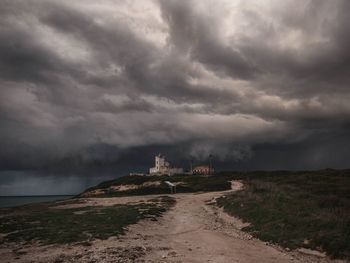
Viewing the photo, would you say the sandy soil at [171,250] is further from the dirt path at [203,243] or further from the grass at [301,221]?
the grass at [301,221]

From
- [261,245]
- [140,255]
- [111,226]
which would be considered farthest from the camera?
[111,226]

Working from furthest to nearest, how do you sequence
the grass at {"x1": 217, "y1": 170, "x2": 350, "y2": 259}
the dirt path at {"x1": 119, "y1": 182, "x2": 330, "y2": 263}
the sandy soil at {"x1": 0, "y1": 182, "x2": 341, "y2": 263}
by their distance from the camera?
1. the grass at {"x1": 217, "y1": 170, "x2": 350, "y2": 259}
2. the dirt path at {"x1": 119, "y1": 182, "x2": 330, "y2": 263}
3. the sandy soil at {"x1": 0, "y1": 182, "x2": 341, "y2": 263}

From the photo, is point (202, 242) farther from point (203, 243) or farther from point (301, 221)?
point (301, 221)

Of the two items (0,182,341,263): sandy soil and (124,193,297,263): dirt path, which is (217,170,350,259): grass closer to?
(0,182,341,263): sandy soil

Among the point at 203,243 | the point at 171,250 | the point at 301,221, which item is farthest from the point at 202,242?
the point at 301,221

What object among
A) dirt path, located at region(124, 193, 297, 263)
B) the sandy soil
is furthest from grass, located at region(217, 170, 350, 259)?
dirt path, located at region(124, 193, 297, 263)

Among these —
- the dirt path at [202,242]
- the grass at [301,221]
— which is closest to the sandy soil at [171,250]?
the dirt path at [202,242]

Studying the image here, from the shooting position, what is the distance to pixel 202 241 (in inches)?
1177

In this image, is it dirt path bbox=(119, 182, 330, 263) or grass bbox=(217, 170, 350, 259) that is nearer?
dirt path bbox=(119, 182, 330, 263)

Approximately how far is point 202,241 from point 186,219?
1522 cm

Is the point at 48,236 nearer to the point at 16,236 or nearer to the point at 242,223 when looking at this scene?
the point at 16,236

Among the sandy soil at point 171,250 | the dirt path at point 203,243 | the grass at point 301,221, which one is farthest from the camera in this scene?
the grass at point 301,221

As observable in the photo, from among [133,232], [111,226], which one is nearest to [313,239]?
[133,232]

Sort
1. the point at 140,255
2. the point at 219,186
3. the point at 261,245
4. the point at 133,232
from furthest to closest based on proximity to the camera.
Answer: the point at 219,186, the point at 133,232, the point at 261,245, the point at 140,255
